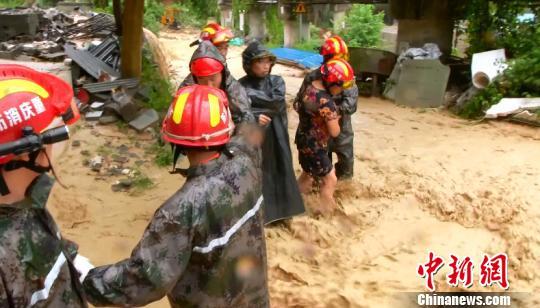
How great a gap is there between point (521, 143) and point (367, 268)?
360 cm

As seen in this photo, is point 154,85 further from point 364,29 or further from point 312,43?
point 312,43

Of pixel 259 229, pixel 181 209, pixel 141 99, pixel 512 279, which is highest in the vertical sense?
pixel 181 209

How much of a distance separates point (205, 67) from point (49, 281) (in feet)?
7.57

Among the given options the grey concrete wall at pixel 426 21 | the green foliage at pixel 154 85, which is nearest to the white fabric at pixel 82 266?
the green foliage at pixel 154 85

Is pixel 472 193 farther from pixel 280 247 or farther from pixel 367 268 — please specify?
pixel 280 247

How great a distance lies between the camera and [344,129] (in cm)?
502

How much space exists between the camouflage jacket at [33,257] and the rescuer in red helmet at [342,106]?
10.7 ft

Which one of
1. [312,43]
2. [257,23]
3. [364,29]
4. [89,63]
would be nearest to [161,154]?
[89,63]

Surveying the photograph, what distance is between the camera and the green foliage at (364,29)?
1753 cm

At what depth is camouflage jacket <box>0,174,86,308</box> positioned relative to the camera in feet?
4.51

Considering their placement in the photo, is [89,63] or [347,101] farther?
[89,63]

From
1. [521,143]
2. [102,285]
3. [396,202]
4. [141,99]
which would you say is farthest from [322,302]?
[141,99]

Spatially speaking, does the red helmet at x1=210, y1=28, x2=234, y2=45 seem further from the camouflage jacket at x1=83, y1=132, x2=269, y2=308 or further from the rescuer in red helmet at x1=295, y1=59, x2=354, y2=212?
the camouflage jacket at x1=83, y1=132, x2=269, y2=308

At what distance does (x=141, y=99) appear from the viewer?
25.3ft
